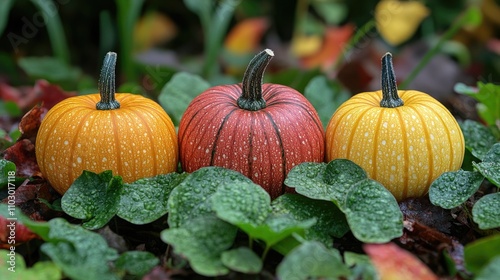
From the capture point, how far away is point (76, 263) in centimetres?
106

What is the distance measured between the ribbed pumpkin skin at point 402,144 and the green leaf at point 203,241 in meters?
0.38

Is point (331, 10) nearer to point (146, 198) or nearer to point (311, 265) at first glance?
point (146, 198)

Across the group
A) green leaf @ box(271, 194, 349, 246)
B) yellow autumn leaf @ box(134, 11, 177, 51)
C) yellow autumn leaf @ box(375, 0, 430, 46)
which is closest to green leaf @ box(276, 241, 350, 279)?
green leaf @ box(271, 194, 349, 246)

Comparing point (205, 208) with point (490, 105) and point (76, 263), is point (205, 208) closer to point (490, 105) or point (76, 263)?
point (76, 263)

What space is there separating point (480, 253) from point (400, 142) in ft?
1.03

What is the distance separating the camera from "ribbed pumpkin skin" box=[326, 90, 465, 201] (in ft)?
4.29

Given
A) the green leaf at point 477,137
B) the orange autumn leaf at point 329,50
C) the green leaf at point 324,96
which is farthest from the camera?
the orange autumn leaf at point 329,50

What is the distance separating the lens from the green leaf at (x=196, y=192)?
117cm

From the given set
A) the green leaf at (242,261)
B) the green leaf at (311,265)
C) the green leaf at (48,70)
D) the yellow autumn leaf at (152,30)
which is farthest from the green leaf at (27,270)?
the yellow autumn leaf at (152,30)

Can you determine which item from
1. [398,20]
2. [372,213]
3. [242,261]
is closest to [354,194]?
[372,213]

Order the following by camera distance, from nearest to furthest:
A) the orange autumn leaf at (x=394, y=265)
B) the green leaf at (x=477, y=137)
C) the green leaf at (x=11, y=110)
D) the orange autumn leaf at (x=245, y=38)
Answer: the orange autumn leaf at (x=394, y=265) < the green leaf at (x=477, y=137) < the green leaf at (x=11, y=110) < the orange autumn leaf at (x=245, y=38)

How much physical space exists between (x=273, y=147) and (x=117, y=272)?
0.44 m

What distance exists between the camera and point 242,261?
103 cm

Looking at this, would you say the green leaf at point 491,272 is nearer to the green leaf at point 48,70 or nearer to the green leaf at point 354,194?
the green leaf at point 354,194
